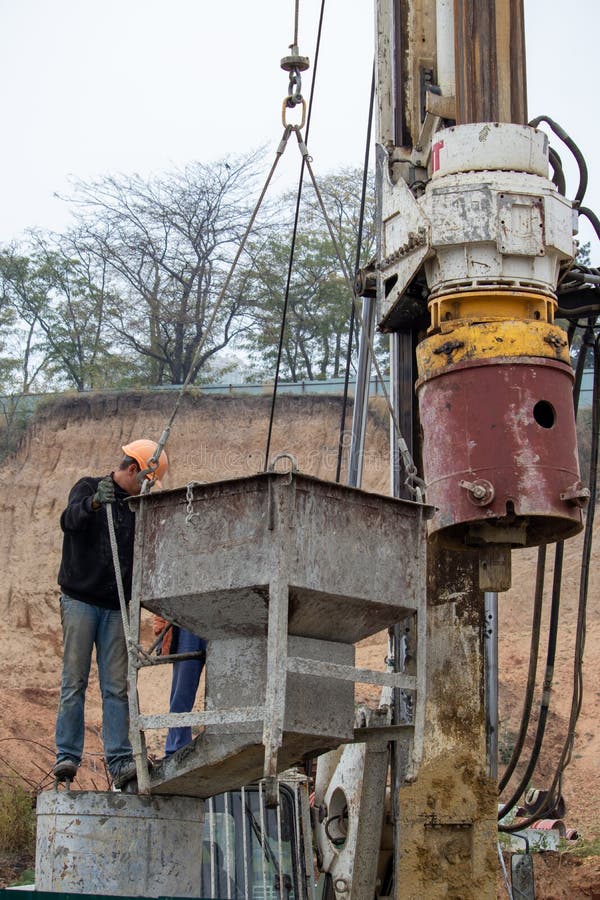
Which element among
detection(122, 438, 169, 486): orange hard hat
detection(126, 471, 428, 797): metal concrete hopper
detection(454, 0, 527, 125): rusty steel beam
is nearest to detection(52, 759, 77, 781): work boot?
detection(126, 471, 428, 797): metal concrete hopper

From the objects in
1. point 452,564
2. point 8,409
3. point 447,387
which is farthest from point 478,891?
point 8,409

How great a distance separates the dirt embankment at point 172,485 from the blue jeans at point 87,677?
14.2 meters

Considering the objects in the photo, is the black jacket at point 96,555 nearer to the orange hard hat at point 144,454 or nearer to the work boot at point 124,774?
the orange hard hat at point 144,454

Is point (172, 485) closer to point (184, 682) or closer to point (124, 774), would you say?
point (184, 682)

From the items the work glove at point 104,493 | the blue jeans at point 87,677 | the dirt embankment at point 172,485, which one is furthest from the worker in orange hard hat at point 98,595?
the dirt embankment at point 172,485

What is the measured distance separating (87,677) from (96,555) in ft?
2.34

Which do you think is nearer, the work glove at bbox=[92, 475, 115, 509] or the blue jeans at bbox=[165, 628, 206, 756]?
the work glove at bbox=[92, 475, 115, 509]

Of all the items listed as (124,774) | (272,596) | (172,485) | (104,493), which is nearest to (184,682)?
(124,774)

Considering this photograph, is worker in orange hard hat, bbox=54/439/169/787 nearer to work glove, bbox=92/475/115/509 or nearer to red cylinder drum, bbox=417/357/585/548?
work glove, bbox=92/475/115/509

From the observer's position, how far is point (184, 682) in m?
7.43

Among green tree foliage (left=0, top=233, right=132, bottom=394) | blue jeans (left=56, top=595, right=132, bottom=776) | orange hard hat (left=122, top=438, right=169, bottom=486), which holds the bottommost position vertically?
blue jeans (left=56, top=595, right=132, bottom=776)

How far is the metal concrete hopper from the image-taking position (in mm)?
5875

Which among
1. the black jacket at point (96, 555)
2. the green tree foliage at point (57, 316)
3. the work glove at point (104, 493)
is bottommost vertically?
the black jacket at point (96, 555)

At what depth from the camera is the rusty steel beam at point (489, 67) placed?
7.70 meters
